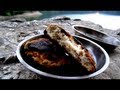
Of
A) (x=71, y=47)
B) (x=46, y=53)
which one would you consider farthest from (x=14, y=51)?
(x=71, y=47)

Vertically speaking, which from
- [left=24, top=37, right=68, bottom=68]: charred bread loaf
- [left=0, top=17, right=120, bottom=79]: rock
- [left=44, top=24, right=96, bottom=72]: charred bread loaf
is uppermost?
[left=44, top=24, right=96, bottom=72]: charred bread loaf

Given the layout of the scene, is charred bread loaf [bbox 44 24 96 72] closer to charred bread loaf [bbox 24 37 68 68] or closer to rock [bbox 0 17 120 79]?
charred bread loaf [bbox 24 37 68 68]

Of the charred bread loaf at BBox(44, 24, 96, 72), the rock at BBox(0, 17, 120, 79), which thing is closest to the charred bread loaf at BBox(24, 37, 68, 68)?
the charred bread loaf at BBox(44, 24, 96, 72)

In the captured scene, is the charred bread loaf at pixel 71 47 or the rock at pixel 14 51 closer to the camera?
the charred bread loaf at pixel 71 47

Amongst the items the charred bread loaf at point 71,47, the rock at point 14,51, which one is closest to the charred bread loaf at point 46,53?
the charred bread loaf at point 71,47

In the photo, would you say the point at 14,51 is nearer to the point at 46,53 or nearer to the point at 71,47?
the point at 46,53

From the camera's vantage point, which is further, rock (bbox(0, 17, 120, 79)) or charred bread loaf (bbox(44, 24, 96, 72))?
rock (bbox(0, 17, 120, 79))

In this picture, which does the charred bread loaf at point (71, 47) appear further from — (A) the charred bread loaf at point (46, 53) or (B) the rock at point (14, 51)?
(B) the rock at point (14, 51)
